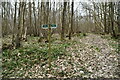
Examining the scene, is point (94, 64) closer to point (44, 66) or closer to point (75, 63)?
point (75, 63)

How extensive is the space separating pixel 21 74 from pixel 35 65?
2.83ft

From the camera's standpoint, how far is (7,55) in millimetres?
7715

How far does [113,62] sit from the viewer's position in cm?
638

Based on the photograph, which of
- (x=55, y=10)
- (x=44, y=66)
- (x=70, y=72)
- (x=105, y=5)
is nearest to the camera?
(x=70, y=72)

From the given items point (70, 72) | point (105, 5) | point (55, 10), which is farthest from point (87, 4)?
point (70, 72)

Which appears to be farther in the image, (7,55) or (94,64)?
(7,55)

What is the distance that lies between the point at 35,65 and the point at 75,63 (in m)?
1.73

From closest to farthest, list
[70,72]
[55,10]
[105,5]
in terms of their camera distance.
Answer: [70,72]
[105,5]
[55,10]

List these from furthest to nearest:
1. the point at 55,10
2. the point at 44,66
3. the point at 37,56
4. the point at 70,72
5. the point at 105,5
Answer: the point at 55,10 → the point at 105,5 → the point at 37,56 → the point at 44,66 → the point at 70,72

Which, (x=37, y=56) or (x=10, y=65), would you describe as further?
(x=37, y=56)

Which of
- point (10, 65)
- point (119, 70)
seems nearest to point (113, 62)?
point (119, 70)

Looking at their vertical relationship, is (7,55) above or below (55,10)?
below

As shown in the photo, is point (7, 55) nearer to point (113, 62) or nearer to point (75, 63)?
point (75, 63)

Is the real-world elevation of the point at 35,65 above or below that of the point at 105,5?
below
